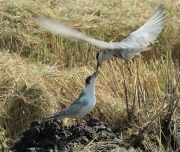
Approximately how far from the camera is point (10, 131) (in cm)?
782

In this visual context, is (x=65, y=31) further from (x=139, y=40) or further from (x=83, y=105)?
(x=139, y=40)

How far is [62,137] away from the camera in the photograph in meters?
6.95

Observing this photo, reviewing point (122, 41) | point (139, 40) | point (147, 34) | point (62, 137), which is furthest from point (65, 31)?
point (147, 34)

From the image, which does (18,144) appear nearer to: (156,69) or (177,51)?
(156,69)

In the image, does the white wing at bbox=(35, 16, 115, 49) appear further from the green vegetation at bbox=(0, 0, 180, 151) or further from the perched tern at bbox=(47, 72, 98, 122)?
the green vegetation at bbox=(0, 0, 180, 151)

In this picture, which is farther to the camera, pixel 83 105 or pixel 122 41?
pixel 122 41

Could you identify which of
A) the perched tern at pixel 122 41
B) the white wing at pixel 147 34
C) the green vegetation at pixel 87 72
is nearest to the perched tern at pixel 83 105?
the perched tern at pixel 122 41

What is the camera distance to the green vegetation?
7.54m

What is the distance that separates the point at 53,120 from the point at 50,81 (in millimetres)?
1394

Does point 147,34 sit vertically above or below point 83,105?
above

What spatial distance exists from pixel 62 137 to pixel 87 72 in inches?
72.4

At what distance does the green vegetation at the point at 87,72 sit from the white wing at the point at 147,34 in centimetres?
38

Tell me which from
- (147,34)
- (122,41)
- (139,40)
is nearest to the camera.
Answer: (122,41)

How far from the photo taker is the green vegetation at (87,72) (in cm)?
754
